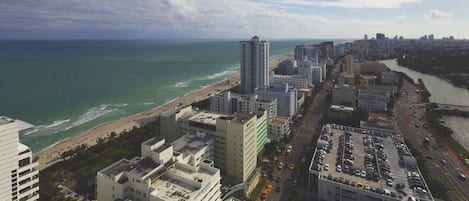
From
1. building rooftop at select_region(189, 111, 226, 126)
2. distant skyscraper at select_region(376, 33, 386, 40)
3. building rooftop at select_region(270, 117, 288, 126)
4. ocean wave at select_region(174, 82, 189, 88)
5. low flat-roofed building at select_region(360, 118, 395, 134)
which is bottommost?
low flat-roofed building at select_region(360, 118, 395, 134)

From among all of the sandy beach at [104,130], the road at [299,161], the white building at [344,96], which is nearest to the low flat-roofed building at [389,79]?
the white building at [344,96]

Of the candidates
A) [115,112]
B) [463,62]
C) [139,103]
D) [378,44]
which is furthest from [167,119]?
[378,44]

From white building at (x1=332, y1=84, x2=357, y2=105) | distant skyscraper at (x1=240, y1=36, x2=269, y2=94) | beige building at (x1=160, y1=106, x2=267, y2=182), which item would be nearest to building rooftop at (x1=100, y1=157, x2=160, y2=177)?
beige building at (x1=160, y1=106, x2=267, y2=182)

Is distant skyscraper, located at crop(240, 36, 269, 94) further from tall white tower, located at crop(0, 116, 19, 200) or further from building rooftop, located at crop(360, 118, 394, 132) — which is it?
tall white tower, located at crop(0, 116, 19, 200)

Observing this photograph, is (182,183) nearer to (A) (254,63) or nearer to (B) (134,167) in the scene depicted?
(B) (134,167)

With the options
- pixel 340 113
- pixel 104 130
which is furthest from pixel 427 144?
pixel 104 130
